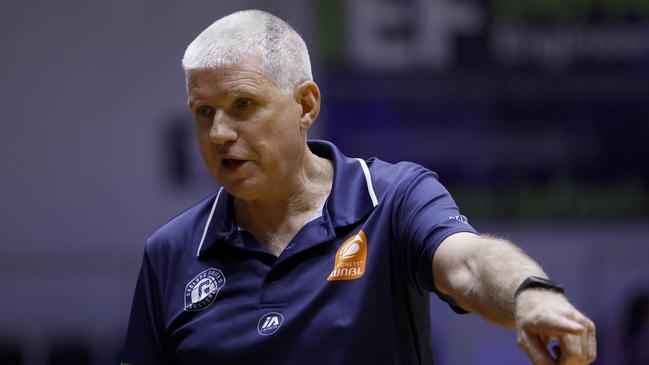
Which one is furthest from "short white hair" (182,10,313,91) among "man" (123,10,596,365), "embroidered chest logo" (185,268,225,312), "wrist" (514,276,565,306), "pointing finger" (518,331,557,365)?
"pointing finger" (518,331,557,365)

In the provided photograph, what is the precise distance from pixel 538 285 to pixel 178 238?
124cm

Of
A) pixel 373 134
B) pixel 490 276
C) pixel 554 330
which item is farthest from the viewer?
pixel 373 134

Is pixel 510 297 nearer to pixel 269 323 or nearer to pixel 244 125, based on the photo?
pixel 269 323

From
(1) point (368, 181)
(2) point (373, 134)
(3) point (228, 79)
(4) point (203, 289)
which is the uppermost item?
(3) point (228, 79)

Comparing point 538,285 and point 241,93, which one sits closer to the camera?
point 538,285

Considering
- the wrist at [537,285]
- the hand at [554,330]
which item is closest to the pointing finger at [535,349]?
the hand at [554,330]

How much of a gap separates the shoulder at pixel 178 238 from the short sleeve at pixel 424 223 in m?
0.58

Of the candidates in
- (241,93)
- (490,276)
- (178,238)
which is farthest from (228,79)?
(490,276)

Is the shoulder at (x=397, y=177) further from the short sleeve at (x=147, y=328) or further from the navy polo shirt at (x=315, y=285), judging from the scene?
the short sleeve at (x=147, y=328)

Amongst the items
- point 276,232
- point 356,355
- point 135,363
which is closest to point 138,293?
point 135,363

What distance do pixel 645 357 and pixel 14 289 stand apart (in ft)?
12.9

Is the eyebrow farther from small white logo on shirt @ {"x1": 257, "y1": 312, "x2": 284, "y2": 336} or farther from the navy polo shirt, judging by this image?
small white logo on shirt @ {"x1": 257, "y1": 312, "x2": 284, "y2": 336}

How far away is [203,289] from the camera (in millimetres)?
3055

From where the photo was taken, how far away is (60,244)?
7.62 m
